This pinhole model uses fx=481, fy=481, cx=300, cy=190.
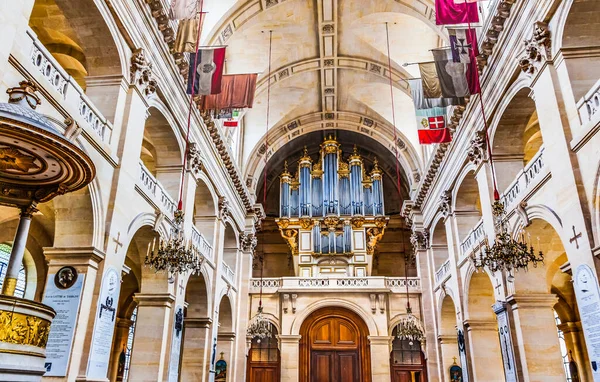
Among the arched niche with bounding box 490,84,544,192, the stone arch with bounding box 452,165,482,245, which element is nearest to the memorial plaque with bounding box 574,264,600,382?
the arched niche with bounding box 490,84,544,192

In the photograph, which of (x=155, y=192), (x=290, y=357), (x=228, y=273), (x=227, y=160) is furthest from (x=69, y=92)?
(x=290, y=357)

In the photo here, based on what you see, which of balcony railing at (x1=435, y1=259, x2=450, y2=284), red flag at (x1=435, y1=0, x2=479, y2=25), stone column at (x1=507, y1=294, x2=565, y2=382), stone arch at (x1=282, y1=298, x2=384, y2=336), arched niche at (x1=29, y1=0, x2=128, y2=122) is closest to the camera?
arched niche at (x1=29, y1=0, x2=128, y2=122)

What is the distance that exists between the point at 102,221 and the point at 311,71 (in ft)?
47.3

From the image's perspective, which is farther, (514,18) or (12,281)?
(514,18)

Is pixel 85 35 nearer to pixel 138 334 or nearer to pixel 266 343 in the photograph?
pixel 138 334

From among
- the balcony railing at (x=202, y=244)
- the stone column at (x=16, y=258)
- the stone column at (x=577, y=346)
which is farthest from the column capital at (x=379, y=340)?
the stone column at (x=16, y=258)

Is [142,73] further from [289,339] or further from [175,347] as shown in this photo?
[289,339]

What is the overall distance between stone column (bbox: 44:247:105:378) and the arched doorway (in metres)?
13.4

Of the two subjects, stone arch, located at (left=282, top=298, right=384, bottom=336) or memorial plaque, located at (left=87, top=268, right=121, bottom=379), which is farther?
stone arch, located at (left=282, top=298, right=384, bottom=336)

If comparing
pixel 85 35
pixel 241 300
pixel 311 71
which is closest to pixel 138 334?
pixel 85 35

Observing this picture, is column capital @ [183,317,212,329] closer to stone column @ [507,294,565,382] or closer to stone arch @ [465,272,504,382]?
stone arch @ [465,272,504,382]

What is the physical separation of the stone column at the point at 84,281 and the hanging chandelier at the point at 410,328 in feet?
42.3

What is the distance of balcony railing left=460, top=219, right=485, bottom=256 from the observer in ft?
44.7

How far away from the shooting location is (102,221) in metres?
9.09
